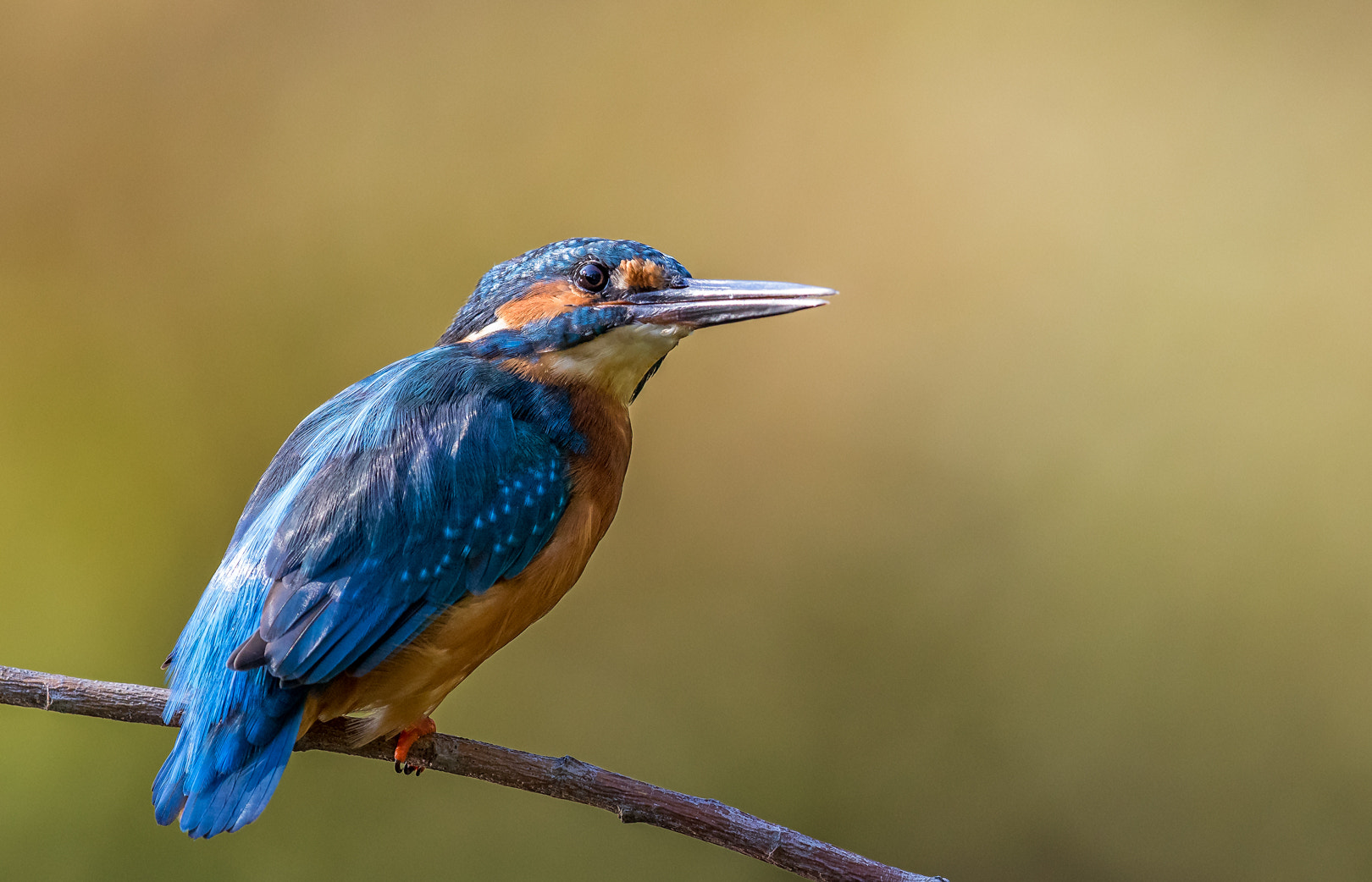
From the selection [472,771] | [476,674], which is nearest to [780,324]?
[476,674]

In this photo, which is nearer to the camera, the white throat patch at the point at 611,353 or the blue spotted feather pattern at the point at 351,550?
the blue spotted feather pattern at the point at 351,550

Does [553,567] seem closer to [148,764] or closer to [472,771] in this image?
[472,771]

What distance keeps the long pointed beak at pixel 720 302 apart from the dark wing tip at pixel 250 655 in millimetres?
699

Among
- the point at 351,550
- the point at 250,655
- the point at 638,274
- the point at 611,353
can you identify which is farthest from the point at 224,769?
the point at 638,274

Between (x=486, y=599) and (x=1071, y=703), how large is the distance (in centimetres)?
199

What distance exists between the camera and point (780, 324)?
340cm

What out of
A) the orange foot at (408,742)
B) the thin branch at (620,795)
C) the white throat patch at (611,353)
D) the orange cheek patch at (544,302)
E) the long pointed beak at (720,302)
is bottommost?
the orange foot at (408,742)

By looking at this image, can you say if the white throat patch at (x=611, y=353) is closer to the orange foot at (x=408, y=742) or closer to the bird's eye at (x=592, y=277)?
the bird's eye at (x=592, y=277)

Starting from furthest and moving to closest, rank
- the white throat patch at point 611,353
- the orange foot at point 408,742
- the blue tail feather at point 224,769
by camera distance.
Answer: the white throat patch at point 611,353
the orange foot at point 408,742
the blue tail feather at point 224,769

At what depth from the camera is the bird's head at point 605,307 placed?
1841mm

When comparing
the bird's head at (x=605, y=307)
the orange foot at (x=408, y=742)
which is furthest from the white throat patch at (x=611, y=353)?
the orange foot at (x=408, y=742)

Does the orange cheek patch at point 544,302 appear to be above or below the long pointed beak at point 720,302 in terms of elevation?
below

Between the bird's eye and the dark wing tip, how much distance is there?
69 centimetres

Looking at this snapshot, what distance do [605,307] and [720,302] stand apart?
0.56 feet
